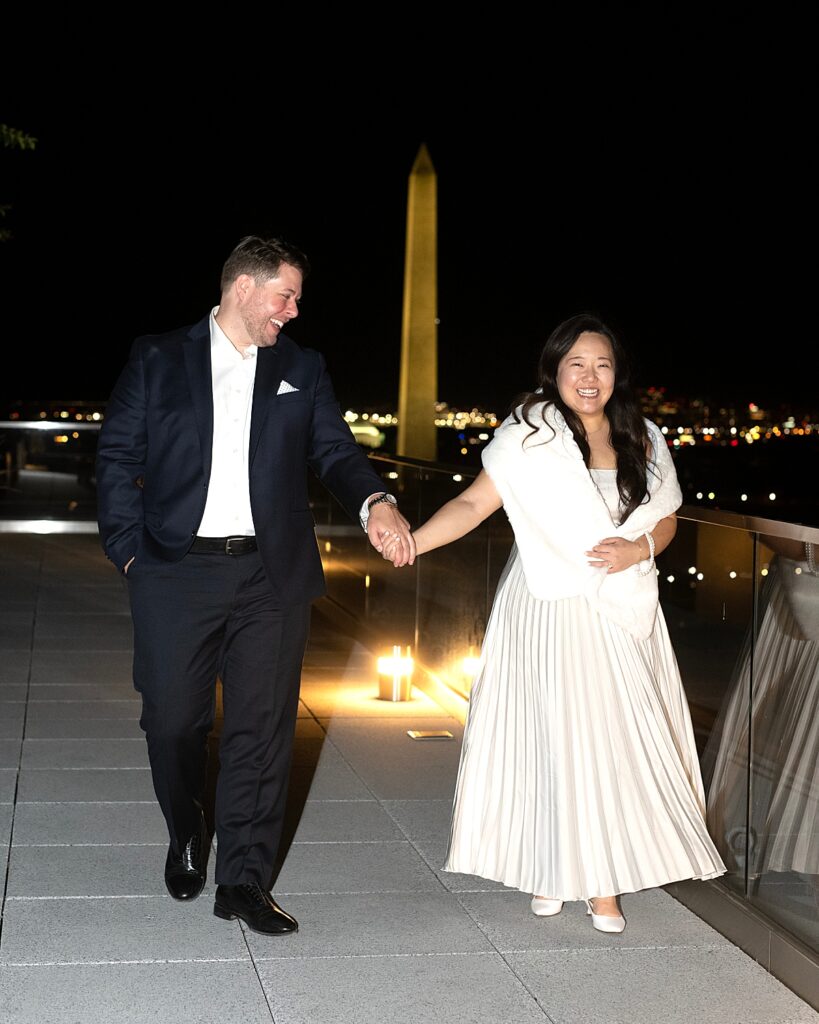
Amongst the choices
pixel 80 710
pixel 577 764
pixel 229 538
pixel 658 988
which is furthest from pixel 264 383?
pixel 80 710

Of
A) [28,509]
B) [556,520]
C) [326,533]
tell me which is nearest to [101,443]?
[556,520]

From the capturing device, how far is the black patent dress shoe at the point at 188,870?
441cm

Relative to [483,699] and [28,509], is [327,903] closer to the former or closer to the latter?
[483,699]

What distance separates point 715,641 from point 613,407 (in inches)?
31.7

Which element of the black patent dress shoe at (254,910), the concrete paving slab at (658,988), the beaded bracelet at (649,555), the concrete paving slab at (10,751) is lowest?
the concrete paving slab at (10,751)

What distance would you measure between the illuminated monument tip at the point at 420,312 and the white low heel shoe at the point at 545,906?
24.0 metres

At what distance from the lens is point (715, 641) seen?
4559 mm

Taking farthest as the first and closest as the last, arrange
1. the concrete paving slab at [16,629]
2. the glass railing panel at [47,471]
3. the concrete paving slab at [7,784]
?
1. the glass railing panel at [47,471]
2. the concrete paving slab at [16,629]
3. the concrete paving slab at [7,784]

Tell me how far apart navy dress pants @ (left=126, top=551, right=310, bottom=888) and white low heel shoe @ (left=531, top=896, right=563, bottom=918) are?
81cm

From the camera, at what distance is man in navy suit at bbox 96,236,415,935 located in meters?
4.21

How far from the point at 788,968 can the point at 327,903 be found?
1.39 metres

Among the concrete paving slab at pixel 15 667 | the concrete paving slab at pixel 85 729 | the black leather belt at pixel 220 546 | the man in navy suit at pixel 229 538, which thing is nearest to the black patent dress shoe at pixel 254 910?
the man in navy suit at pixel 229 538

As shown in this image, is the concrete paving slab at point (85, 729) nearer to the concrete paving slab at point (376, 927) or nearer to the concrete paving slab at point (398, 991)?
the concrete paving slab at point (376, 927)

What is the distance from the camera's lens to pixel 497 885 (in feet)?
15.5
